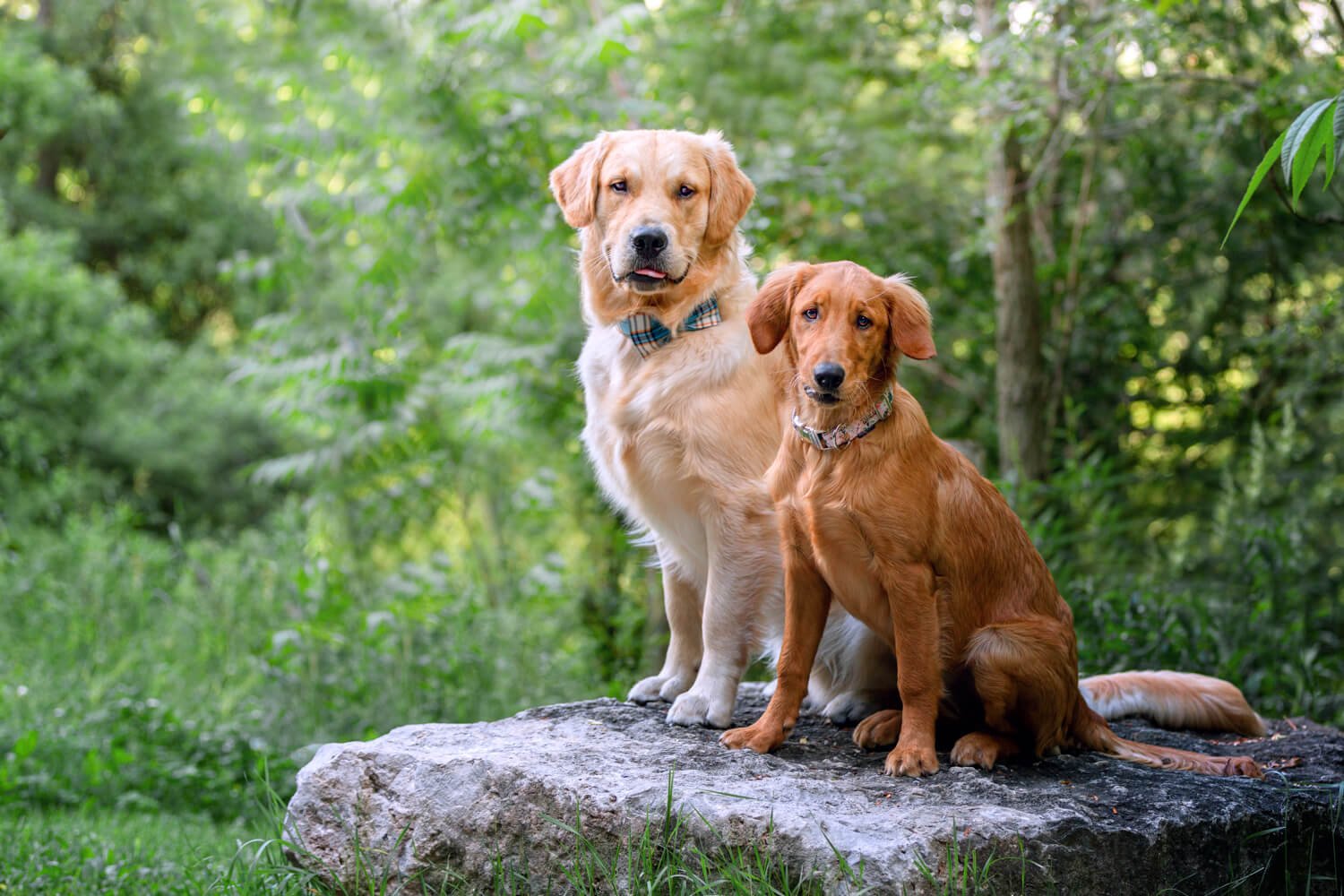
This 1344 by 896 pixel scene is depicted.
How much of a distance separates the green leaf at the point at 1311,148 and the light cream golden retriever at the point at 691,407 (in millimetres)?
1393

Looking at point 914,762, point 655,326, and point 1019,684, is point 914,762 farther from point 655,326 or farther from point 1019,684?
point 655,326

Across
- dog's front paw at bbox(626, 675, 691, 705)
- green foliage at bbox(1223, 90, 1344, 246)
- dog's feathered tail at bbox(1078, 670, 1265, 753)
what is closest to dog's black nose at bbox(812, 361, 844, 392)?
green foliage at bbox(1223, 90, 1344, 246)

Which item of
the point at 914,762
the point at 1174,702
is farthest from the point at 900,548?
the point at 1174,702

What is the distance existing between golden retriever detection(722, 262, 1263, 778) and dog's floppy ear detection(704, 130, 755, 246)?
0.69m

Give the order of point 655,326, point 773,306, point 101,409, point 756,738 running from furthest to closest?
point 101,409 → point 655,326 → point 756,738 → point 773,306

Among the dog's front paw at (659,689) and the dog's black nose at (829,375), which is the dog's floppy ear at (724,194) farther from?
the dog's front paw at (659,689)

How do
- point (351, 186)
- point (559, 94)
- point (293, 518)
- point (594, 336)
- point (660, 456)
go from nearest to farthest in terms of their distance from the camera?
point (660, 456) → point (594, 336) → point (293, 518) → point (559, 94) → point (351, 186)

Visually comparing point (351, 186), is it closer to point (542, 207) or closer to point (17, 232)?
point (542, 207)

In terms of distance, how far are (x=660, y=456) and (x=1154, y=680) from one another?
1.81m

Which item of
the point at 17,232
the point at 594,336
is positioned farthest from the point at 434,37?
the point at 17,232

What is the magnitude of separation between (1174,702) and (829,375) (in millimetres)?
1959

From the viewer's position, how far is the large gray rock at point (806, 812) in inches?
95.3

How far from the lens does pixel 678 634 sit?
145 inches

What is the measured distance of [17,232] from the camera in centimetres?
1282
